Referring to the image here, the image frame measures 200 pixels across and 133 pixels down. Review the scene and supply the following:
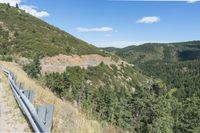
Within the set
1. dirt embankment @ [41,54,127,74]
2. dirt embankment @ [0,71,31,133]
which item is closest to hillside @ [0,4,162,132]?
dirt embankment @ [41,54,127,74]

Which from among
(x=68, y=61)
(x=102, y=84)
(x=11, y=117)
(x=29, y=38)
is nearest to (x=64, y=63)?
(x=68, y=61)

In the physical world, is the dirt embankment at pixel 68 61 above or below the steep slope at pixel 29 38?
below

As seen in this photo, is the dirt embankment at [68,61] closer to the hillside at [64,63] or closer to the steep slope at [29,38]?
the hillside at [64,63]

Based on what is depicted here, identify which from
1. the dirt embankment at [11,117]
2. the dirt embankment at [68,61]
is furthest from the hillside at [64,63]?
the dirt embankment at [11,117]

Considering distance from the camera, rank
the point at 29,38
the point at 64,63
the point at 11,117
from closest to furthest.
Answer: the point at 11,117 < the point at 64,63 < the point at 29,38

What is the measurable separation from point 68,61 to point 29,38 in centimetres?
2189

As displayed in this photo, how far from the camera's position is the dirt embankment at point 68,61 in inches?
4430

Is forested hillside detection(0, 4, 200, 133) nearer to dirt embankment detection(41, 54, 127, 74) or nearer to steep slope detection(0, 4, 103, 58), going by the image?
steep slope detection(0, 4, 103, 58)

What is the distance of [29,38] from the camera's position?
139000mm

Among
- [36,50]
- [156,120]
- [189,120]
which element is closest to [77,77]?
[36,50]

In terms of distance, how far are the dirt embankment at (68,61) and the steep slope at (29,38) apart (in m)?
2.94

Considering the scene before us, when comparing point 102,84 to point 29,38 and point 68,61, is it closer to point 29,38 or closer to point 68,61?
point 68,61

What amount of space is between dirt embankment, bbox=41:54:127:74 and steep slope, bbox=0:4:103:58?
9.63 ft

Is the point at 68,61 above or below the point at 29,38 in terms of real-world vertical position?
below
